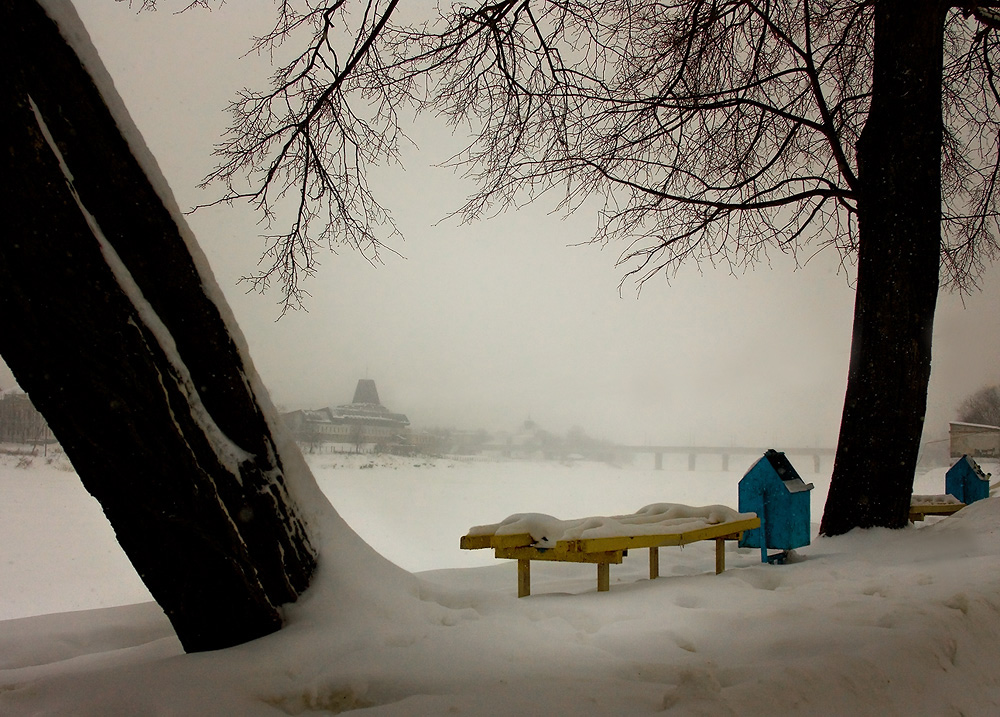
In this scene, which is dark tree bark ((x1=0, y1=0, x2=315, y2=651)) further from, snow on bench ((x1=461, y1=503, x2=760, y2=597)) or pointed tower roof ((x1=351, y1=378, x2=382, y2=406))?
pointed tower roof ((x1=351, y1=378, x2=382, y2=406))

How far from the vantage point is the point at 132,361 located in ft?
4.45

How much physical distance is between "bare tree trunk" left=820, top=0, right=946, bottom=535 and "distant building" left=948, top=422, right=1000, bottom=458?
16.7 feet

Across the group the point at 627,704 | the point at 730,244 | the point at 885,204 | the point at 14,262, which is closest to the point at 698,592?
the point at 627,704

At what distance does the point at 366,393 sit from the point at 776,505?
380 centimetres

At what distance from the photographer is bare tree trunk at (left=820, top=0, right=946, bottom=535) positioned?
334cm

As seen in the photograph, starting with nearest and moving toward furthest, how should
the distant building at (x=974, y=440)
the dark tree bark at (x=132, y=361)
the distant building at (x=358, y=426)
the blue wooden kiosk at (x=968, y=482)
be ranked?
the dark tree bark at (x=132, y=361) < the blue wooden kiosk at (x=968, y=482) < the distant building at (x=358, y=426) < the distant building at (x=974, y=440)

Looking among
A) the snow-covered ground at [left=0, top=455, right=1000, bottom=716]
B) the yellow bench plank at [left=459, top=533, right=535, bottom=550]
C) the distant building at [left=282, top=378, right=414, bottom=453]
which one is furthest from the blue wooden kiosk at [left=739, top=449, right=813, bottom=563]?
the distant building at [left=282, top=378, right=414, bottom=453]

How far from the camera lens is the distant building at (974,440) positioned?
735 cm

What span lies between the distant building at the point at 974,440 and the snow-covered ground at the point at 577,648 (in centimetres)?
520

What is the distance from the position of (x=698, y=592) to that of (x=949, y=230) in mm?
4297

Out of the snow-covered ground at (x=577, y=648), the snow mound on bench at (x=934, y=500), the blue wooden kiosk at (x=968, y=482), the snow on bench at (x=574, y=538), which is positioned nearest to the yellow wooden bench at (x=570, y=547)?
the snow on bench at (x=574, y=538)

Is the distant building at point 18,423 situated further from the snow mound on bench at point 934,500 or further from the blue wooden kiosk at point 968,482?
the blue wooden kiosk at point 968,482

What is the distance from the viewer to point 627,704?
4.09 ft

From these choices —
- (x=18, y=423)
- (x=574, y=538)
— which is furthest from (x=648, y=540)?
(x=18, y=423)
